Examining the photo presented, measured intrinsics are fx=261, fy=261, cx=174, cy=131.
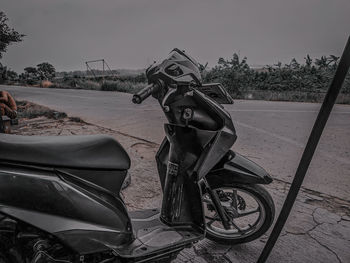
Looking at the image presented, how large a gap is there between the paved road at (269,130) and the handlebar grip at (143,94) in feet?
Result: 2.30

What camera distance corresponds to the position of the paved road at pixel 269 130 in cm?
266

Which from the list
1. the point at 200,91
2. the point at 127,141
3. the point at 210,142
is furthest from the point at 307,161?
the point at 127,141

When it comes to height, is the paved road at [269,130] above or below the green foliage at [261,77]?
below

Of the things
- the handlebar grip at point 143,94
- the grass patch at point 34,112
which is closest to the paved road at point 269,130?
the grass patch at point 34,112

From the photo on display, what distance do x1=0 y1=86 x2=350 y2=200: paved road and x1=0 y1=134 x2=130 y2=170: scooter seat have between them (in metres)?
0.86

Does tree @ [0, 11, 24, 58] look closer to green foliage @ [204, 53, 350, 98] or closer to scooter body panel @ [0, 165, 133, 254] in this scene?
scooter body panel @ [0, 165, 133, 254]

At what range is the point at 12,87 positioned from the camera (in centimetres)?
296

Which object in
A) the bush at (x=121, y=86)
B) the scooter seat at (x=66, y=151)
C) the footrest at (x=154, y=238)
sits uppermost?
the bush at (x=121, y=86)

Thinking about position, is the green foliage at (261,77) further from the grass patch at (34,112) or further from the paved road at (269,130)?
the grass patch at (34,112)

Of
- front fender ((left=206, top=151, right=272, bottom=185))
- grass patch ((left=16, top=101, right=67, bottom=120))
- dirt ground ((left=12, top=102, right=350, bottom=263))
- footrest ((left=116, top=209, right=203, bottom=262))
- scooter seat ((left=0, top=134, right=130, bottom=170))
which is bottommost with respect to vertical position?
dirt ground ((left=12, top=102, right=350, bottom=263))

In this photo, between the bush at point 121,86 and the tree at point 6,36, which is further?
the bush at point 121,86

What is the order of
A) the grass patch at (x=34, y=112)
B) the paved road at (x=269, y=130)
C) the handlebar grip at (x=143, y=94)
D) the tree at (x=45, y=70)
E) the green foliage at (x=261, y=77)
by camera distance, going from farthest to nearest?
the green foliage at (x=261, y=77)
the grass patch at (x=34, y=112)
the tree at (x=45, y=70)
the paved road at (x=269, y=130)
the handlebar grip at (x=143, y=94)

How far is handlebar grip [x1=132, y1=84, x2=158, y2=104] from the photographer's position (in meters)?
1.08

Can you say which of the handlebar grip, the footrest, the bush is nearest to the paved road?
the handlebar grip
